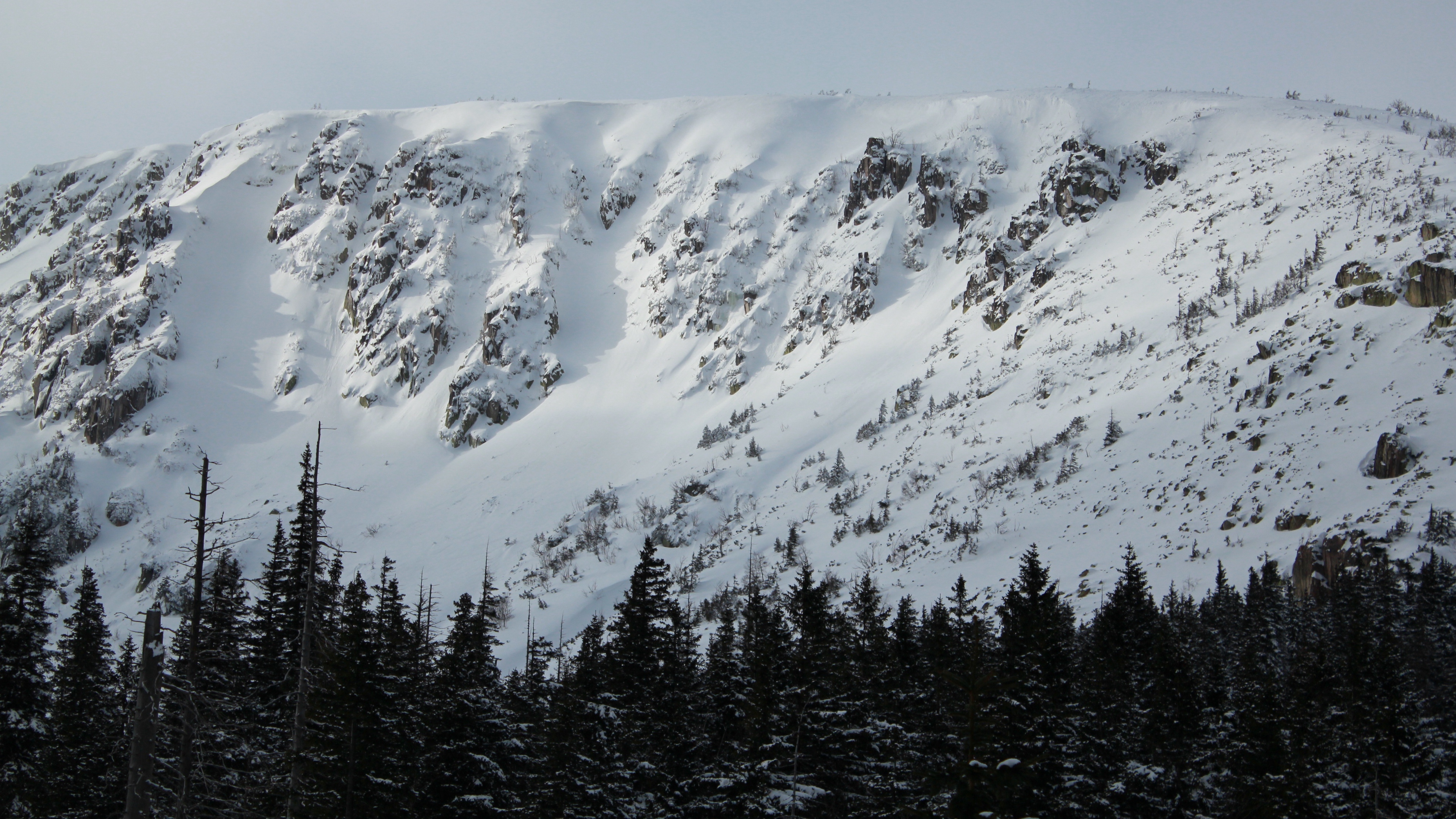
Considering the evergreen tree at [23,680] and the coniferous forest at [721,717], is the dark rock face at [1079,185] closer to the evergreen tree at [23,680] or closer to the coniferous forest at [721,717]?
the coniferous forest at [721,717]

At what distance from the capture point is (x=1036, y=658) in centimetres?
2442

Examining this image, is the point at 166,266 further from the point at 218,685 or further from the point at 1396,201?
the point at 1396,201

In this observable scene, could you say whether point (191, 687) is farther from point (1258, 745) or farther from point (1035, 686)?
point (1258, 745)

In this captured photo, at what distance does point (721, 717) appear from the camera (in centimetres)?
2877

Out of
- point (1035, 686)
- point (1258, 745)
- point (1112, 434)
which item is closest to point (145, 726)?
point (1035, 686)

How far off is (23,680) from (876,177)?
141 metres

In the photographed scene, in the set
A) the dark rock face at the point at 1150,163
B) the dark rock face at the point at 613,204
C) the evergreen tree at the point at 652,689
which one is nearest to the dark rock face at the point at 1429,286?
the dark rock face at the point at 1150,163

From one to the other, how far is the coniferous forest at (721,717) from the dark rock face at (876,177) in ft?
390

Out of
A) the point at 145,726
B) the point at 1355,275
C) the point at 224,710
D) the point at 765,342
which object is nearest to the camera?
the point at 145,726

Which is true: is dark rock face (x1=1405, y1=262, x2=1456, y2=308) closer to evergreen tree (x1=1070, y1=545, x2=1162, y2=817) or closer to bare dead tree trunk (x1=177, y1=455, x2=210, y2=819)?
evergreen tree (x1=1070, y1=545, x2=1162, y2=817)

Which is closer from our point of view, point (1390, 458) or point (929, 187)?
point (1390, 458)

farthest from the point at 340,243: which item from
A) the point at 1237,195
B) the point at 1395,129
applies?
the point at 1395,129

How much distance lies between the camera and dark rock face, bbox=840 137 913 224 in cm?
14738

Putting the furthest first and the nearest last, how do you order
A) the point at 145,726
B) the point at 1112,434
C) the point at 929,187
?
the point at 929,187
the point at 1112,434
the point at 145,726
